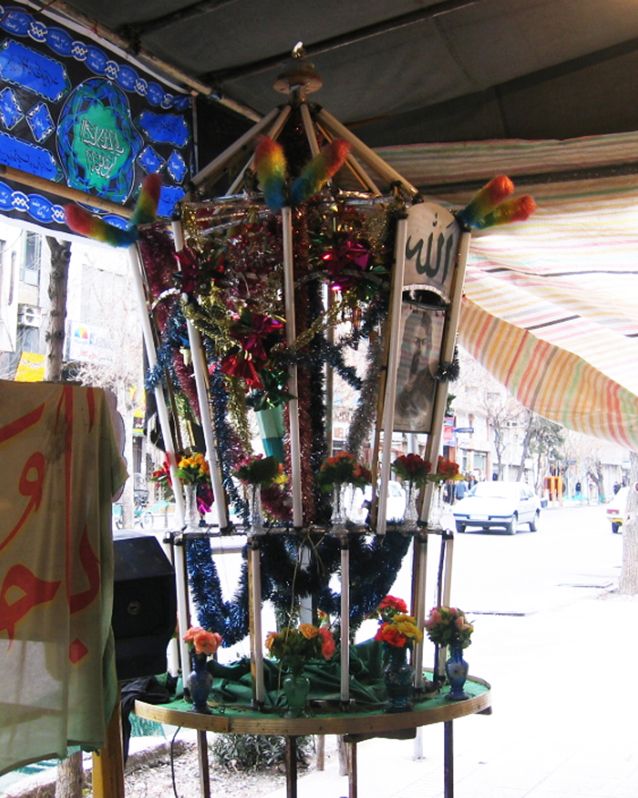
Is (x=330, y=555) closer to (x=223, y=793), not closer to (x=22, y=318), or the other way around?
(x=223, y=793)

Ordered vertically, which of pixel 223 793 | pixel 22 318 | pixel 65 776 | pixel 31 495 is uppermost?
pixel 22 318

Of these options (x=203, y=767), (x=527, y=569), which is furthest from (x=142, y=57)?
(x=527, y=569)

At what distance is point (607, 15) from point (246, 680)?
2095 mm

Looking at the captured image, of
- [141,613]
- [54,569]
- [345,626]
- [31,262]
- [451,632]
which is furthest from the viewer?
[31,262]

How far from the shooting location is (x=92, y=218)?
2.55 metres

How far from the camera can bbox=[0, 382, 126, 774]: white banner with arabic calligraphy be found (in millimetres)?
1913

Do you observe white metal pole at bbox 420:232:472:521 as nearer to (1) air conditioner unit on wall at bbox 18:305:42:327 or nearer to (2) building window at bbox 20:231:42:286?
(2) building window at bbox 20:231:42:286

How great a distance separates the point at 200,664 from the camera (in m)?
2.49

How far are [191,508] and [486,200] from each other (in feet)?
3.90

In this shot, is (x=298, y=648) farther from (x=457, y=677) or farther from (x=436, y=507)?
(x=436, y=507)

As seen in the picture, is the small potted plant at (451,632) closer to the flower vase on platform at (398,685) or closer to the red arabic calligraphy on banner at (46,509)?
the flower vase on platform at (398,685)

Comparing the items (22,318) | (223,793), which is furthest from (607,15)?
(22,318)

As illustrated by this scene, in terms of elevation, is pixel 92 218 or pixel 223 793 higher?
pixel 92 218

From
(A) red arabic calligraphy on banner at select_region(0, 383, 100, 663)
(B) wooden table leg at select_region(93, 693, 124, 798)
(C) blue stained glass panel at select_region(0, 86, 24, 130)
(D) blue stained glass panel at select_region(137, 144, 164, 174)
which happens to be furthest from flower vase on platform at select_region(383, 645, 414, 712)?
(C) blue stained glass panel at select_region(0, 86, 24, 130)
